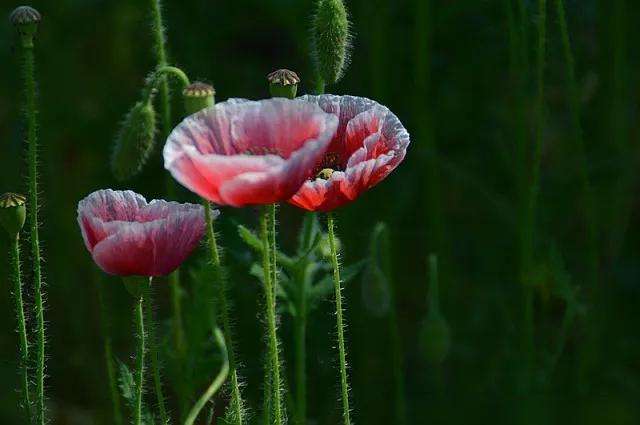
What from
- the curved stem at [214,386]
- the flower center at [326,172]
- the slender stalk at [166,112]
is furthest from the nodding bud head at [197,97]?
the curved stem at [214,386]

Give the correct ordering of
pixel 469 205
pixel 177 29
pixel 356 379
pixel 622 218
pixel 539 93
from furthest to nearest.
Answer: pixel 469 205
pixel 177 29
pixel 622 218
pixel 356 379
pixel 539 93

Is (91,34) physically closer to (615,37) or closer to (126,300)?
(126,300)

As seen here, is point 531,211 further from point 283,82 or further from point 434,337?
point 283,82

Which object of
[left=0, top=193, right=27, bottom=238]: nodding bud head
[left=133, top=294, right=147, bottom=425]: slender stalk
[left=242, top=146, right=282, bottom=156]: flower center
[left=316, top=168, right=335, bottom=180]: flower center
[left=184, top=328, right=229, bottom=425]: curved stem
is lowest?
[left=184, top=328, right=229, bottom=425]: curved stem

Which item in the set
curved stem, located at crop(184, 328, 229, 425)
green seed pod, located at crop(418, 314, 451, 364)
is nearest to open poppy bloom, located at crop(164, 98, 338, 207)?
curved stem, located at crop(184, 328, 229, 425)

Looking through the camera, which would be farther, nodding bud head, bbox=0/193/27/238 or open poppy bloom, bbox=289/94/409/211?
nodding bud head, bbox=0/193/27/238

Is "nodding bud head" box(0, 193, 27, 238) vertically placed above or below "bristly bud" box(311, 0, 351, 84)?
below

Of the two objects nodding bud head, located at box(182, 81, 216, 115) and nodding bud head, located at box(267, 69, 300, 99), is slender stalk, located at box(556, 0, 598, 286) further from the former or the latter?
nodding bud head, located at box(182, 81, 216, 115)

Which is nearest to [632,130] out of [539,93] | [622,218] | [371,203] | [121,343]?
[622,218]
